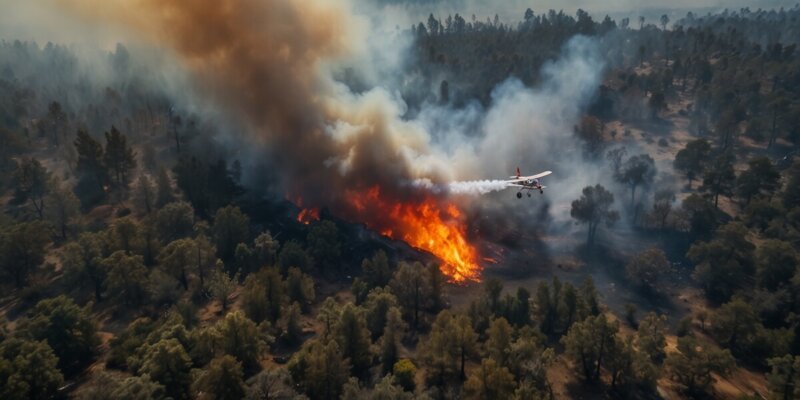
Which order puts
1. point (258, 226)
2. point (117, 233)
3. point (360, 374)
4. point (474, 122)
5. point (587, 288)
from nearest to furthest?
point (360, 374), point (587, 288), point (117, 233), point (258, 226), point (474, 122)

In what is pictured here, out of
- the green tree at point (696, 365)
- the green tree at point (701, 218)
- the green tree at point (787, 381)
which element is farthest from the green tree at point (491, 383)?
the green tree at point (701, 218)

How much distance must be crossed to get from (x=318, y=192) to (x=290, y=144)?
12641mm

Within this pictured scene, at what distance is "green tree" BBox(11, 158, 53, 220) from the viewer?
341ft

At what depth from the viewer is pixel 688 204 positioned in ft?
346

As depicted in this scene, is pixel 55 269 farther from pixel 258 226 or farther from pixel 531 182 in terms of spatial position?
pixel 531 182

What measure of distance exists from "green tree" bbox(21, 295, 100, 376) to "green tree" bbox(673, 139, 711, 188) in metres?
138

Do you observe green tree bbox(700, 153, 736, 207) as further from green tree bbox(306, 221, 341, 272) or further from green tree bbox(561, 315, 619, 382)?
green tree bbox(306, 221, 341, 272)

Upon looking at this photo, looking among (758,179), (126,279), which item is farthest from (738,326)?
(126,279)

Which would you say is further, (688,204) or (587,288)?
(688,204)

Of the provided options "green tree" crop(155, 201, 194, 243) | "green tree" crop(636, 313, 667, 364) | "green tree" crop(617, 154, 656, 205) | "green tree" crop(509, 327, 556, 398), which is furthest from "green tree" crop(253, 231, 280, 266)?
"green tree" crop(617, 154, 656, 205)

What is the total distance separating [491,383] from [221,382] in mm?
28964

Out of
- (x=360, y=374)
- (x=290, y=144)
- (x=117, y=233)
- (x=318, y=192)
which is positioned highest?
(x=290, y=144)

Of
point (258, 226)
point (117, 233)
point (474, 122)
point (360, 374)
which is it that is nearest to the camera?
point (360, 374)

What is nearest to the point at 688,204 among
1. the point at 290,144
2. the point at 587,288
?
the point at 587,288
